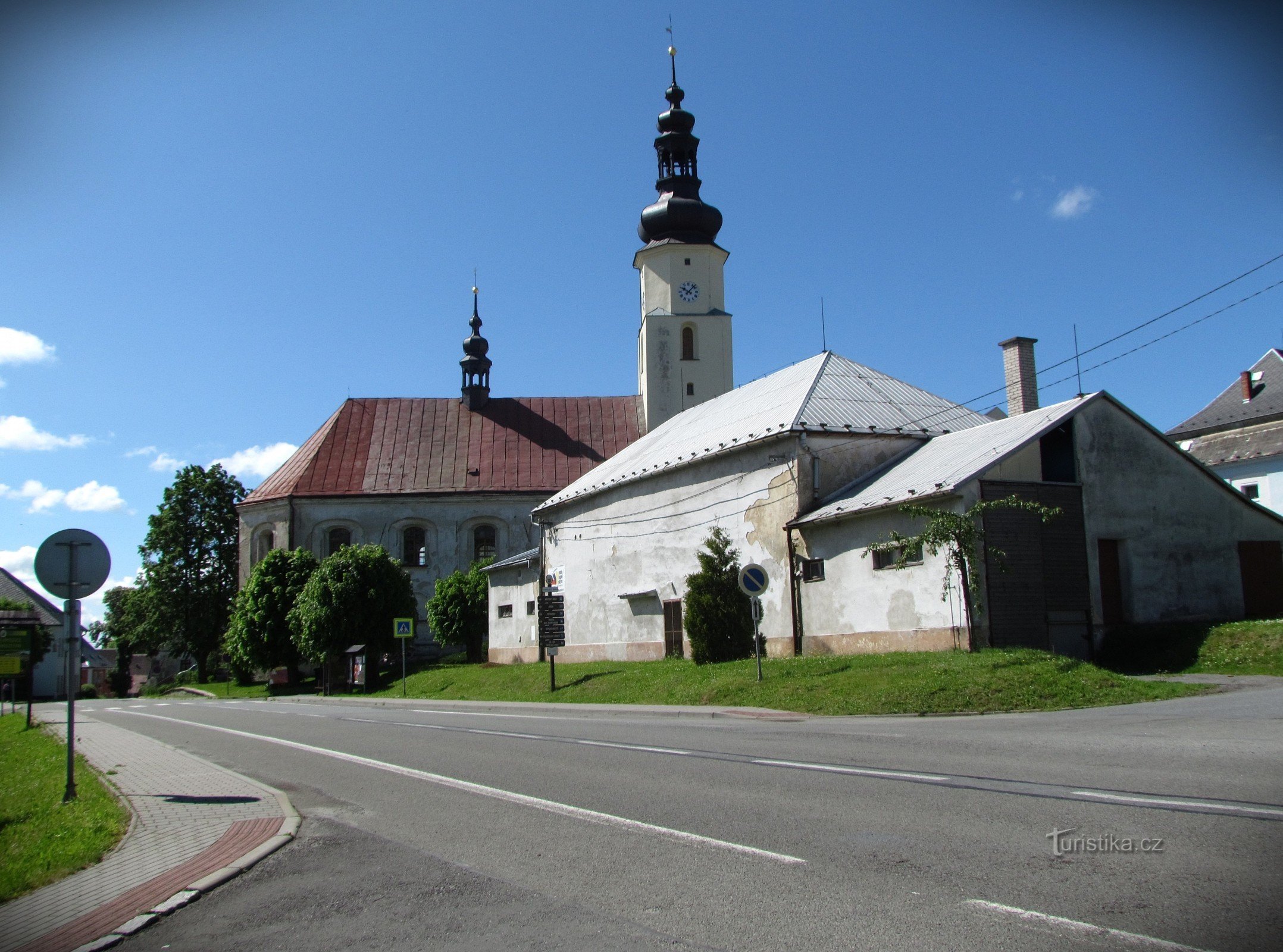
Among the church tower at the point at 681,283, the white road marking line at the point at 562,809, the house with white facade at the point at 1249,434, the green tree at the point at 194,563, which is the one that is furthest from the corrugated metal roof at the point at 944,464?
the green tree at the point at 194,563

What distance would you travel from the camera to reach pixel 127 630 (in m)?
58.7

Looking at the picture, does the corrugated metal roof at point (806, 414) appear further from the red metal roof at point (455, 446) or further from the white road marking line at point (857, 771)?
the red metal roof at point (455, 446)

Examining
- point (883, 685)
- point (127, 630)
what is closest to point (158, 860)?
point (883, 685)

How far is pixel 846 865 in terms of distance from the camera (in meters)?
5.61

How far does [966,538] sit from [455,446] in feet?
125

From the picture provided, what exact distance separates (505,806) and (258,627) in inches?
1450

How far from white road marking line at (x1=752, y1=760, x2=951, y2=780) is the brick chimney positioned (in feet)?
59.7

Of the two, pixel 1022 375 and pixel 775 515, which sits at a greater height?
pixel 1022 375

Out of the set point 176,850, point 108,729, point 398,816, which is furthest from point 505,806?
point 108,729

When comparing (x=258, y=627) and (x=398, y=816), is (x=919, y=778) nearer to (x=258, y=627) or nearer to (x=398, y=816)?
(x=398, y=816)

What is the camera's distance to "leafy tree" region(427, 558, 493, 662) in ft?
138

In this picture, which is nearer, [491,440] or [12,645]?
[12,645]

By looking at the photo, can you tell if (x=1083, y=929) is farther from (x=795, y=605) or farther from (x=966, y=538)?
(x=795, y=605)

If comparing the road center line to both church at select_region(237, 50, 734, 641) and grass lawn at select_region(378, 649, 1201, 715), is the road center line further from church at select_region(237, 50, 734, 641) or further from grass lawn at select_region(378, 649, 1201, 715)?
church at select_region(237, 50, 734, 641)
